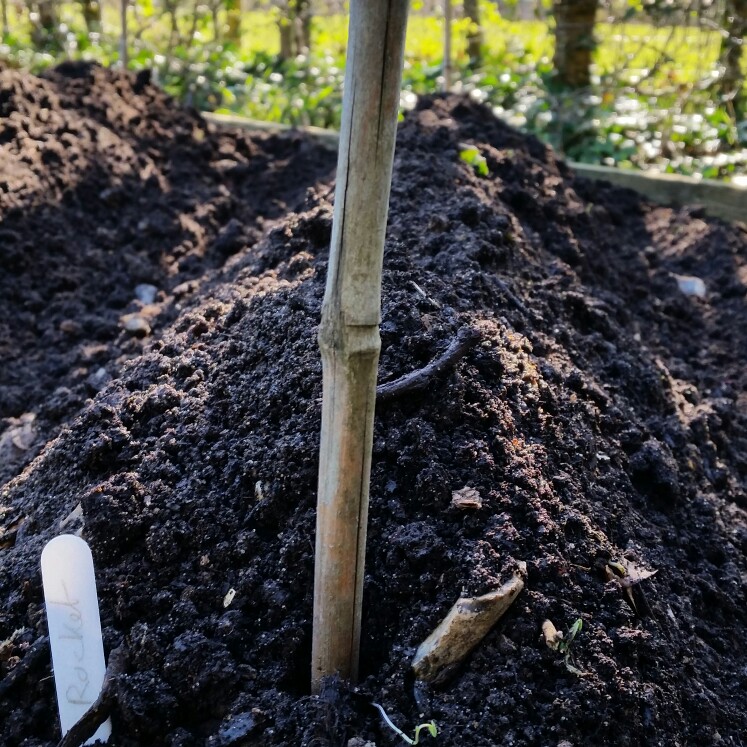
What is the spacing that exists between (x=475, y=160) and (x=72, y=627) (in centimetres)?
256

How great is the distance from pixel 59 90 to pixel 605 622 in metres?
4.33

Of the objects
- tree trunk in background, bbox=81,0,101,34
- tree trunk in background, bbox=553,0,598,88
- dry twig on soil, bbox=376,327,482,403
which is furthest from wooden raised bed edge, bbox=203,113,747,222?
tree trunk in background, bbox=81,0,101,34

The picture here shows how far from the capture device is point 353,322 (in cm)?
135

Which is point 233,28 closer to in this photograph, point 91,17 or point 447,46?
point 91,17

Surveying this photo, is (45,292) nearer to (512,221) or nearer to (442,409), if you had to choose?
(512,221)

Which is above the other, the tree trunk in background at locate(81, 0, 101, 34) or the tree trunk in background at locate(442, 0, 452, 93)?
the tree trunk in background at locate(81, 0, 101, 34)

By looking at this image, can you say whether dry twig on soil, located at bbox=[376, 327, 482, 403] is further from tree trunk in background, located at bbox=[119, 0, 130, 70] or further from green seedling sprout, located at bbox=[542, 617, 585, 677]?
tree trunk in background, located at bbox=[119, 0, 130, 70]

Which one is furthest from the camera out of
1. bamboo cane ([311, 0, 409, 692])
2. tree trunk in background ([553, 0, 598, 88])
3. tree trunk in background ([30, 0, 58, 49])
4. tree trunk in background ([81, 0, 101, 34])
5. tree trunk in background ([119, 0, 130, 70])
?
tree trunk in background ([81, 0, 101, 34])

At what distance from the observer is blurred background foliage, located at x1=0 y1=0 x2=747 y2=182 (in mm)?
5707

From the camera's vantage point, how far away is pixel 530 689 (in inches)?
65.3

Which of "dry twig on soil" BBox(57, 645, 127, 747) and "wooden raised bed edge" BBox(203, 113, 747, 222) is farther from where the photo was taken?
"wooden raised bed edge" BBox(203, 113, 747, 222)

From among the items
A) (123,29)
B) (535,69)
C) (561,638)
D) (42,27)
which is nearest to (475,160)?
(561,638)

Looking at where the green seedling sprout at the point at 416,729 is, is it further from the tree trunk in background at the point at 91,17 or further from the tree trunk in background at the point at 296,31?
the tree trunk in background at the point at 91,17

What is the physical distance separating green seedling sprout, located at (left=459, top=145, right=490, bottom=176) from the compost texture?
0.05 m
